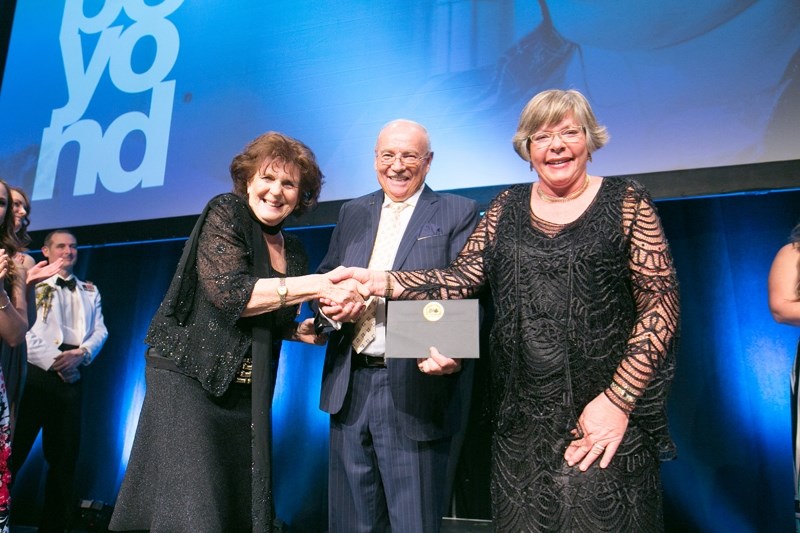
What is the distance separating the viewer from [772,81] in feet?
8.14

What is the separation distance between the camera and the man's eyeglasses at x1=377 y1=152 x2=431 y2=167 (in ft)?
6.80

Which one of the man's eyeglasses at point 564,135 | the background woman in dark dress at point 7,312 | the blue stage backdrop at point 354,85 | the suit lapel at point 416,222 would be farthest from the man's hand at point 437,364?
the blue stage backdrop at point 354,85

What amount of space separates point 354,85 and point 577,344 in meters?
2.26

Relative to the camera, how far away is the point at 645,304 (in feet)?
4.46

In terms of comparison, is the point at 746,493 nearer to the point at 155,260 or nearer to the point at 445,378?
the point at 445,378

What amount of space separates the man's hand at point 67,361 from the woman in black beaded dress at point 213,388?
6.78 ft

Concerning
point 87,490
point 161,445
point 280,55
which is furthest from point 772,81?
point 87,490

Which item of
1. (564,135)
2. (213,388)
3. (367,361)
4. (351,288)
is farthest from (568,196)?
(213,388)

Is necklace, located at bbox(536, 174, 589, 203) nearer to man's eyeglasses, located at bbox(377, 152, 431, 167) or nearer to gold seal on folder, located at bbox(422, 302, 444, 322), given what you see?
gold seal on folder, located at bbox(422, 302, 444, 322)

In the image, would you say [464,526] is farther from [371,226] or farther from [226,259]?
[226,259]

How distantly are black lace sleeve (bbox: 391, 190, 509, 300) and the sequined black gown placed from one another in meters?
0.14

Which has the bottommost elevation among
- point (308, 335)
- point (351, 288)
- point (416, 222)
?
point (308, 335)

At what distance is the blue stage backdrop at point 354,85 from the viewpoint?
2559mm

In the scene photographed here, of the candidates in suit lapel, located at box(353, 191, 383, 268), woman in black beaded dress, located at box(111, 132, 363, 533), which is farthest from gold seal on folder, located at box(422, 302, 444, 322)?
suit lapel, located at box(353, 191, 383, 268)
